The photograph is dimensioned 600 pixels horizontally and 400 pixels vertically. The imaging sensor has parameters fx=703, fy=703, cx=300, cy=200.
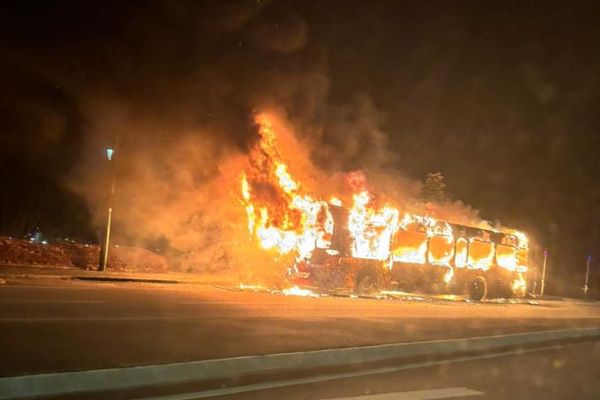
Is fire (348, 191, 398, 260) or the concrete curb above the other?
fire (348, 191, 398, 260)

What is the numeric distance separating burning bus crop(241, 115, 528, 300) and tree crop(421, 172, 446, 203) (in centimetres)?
682

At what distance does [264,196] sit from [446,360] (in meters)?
11.4

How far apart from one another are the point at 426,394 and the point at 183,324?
5.48 meters

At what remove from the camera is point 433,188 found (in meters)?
34.4

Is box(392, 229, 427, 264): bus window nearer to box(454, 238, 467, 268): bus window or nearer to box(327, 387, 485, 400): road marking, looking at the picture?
box(454, 238, 467, 268): bus window

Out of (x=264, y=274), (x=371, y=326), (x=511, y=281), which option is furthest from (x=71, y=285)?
(x=511, y=281)

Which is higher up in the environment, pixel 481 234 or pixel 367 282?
pixel 481 234

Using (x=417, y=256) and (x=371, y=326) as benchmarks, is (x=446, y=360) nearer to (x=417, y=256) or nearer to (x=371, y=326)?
(x=371, y=326)

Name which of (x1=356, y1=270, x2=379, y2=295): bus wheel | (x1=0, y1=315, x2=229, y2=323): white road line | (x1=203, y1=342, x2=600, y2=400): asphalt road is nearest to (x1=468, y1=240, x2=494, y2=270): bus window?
(x1=356, y1=270, x2=379, y2=295): bus wheel

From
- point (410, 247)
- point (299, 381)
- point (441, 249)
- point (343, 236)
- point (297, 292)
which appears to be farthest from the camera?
point (441, 249)

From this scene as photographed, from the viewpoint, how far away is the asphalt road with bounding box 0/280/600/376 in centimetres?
935

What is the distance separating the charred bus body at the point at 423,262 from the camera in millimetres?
21328

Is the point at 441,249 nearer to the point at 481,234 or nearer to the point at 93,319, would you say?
the point at 481,234

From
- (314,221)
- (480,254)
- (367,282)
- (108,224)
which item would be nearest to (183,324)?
(314,221)
